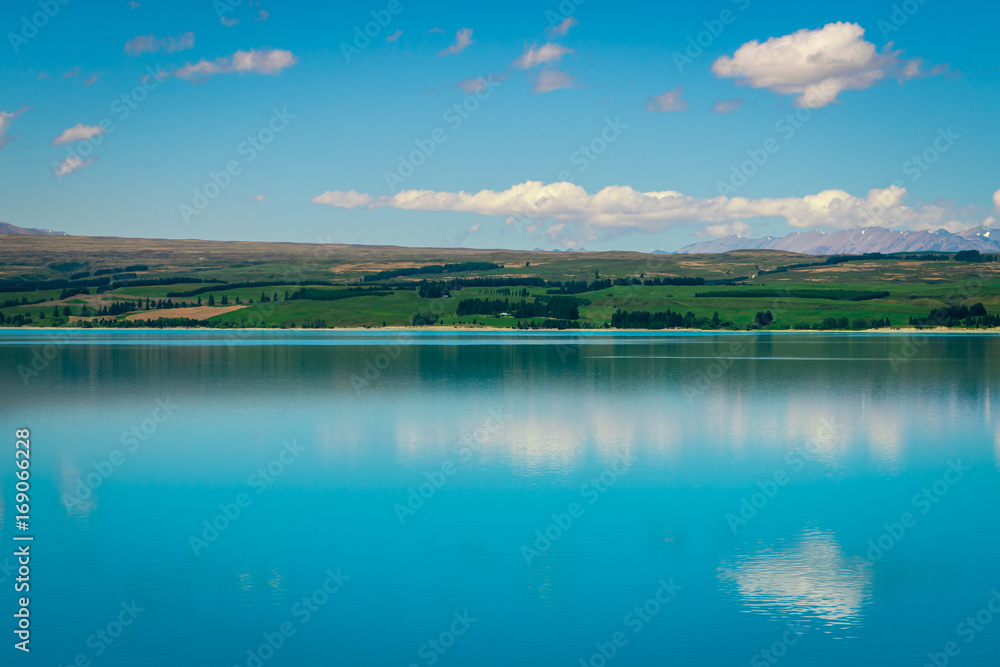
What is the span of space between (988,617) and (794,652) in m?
4.03

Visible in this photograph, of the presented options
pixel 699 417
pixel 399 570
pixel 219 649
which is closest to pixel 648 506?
pixel 399 570

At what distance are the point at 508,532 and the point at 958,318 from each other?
175450 mm

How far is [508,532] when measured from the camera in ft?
63.2

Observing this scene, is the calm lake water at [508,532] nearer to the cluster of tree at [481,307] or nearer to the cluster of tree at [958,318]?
the cluster of tree at [958,318]

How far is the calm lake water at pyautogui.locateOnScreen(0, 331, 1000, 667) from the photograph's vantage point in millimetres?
13633

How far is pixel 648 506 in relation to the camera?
2170 cm

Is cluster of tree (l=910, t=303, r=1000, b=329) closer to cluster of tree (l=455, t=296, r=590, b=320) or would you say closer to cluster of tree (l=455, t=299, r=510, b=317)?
cluster of tree (l=455, t=296, r=590, b=320)

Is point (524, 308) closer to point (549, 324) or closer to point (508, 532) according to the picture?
point (549, 324)

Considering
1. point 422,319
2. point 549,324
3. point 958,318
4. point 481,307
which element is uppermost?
point 481,307

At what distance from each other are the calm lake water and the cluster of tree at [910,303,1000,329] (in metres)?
142

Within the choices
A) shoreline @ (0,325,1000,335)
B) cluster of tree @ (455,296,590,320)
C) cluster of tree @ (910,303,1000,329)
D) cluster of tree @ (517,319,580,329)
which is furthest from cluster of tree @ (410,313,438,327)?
cluster of tree @ (910,303,1000,329)

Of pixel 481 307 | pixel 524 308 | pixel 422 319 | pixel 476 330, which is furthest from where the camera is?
pixel 481 307

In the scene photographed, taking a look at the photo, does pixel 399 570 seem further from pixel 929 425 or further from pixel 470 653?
pixel 929 425

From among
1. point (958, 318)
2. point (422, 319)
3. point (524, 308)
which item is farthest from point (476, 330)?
point (958, 318)
